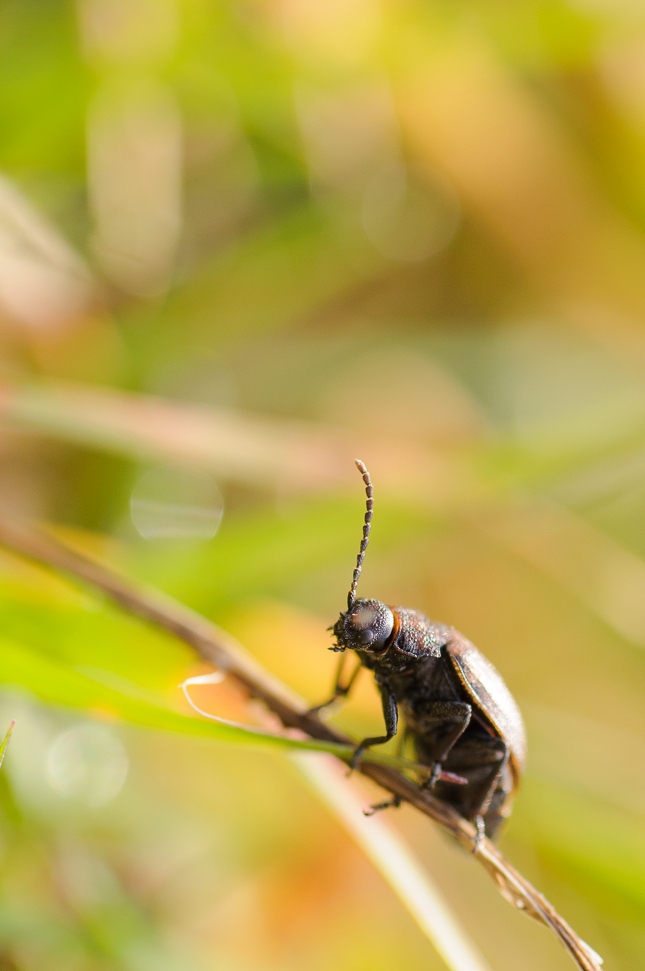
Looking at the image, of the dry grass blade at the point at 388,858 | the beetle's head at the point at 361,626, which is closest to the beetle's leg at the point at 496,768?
the dry grass blade at the point at 388,858

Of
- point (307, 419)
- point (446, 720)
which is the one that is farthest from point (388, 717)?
point (307, 419)

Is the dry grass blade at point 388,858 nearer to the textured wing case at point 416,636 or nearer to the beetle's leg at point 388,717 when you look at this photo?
the beetle's leg at point 388,717

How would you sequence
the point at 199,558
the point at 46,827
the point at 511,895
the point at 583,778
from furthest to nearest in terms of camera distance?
the point at 583,778 → the point at 199,558 → the point at 46,827 → the point at 511,895

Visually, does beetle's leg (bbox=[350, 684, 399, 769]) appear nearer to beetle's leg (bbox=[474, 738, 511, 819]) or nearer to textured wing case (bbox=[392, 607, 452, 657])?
textured wing case (bbox=[392, 607, 452, 657])

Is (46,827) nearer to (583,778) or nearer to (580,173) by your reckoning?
(583,778)

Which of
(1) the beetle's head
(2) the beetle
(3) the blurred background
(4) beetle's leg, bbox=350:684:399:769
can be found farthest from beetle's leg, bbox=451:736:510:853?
(3) the blurred background

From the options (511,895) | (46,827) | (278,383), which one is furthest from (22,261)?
(511,895)
